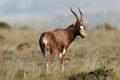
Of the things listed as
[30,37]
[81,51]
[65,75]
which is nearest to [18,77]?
[65,75]

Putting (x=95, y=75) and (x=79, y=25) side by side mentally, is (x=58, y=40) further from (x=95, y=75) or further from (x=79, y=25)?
(x=95, y=75)

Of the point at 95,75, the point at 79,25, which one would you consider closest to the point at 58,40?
the point at 79,25

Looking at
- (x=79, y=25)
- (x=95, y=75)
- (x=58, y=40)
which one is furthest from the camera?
(x=79, y=25)

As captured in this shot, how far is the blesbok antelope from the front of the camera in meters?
18.1

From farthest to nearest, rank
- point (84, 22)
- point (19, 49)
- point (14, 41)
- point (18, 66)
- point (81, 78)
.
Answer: point (14, 41) < point (19, 49) < point (84, 22) < point (18, 66) < point (81, 78)

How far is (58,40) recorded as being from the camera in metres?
18.6

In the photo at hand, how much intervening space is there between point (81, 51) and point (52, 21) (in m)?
98.8

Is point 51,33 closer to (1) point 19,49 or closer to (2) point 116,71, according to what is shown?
(2) point 116,71

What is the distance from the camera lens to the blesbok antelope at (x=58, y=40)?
18.1 metres

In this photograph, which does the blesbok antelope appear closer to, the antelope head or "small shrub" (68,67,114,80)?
the antelope head

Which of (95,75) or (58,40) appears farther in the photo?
(58,40)

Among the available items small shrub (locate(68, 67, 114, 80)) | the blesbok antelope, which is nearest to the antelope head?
the blesbok antelope

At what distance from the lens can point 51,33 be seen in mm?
18438

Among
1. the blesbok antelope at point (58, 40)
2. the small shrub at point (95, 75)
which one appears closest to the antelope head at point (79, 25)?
the blesbok antelope at point (58, 40)
